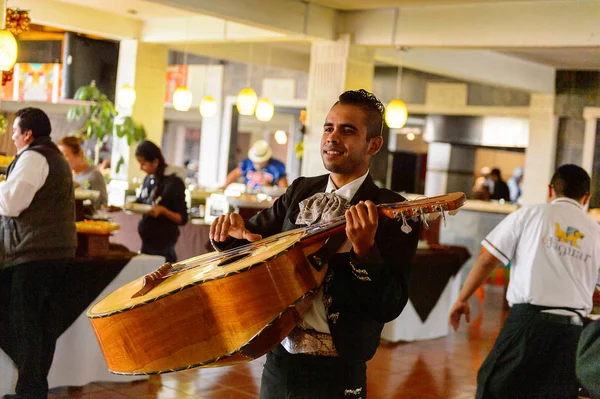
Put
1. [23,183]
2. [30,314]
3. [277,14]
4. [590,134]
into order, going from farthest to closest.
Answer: [590,134]
[277,14]
[30,314]
[23,183]

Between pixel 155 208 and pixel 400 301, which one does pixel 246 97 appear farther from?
pixel 400 301

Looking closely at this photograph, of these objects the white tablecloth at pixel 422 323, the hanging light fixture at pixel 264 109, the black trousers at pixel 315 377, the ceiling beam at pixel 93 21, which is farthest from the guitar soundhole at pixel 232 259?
the hanging light fixture at pixel 264 109

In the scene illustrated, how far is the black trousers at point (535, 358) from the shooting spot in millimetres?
3537

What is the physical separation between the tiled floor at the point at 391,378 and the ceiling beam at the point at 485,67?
4567 mm

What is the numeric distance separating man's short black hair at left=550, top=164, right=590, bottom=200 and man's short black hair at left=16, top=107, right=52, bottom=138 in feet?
8.31

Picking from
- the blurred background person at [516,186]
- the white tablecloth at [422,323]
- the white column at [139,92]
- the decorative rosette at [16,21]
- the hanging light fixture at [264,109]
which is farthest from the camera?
the blurred background person at [516,186]

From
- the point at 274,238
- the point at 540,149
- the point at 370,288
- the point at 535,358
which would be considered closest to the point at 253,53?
the point at 540,149

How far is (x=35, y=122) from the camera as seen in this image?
13.8 ft

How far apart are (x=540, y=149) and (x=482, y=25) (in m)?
4.92

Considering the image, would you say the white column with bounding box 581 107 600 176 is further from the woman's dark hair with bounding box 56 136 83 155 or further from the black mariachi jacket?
the black mariachi jacket

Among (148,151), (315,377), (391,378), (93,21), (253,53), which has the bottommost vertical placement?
(391,378)

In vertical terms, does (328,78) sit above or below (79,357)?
above

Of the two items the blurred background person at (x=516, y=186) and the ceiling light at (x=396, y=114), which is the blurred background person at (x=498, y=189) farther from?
the ceiling light at (x=396, y=114)

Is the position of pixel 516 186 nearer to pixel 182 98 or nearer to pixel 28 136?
pixel 182 98
